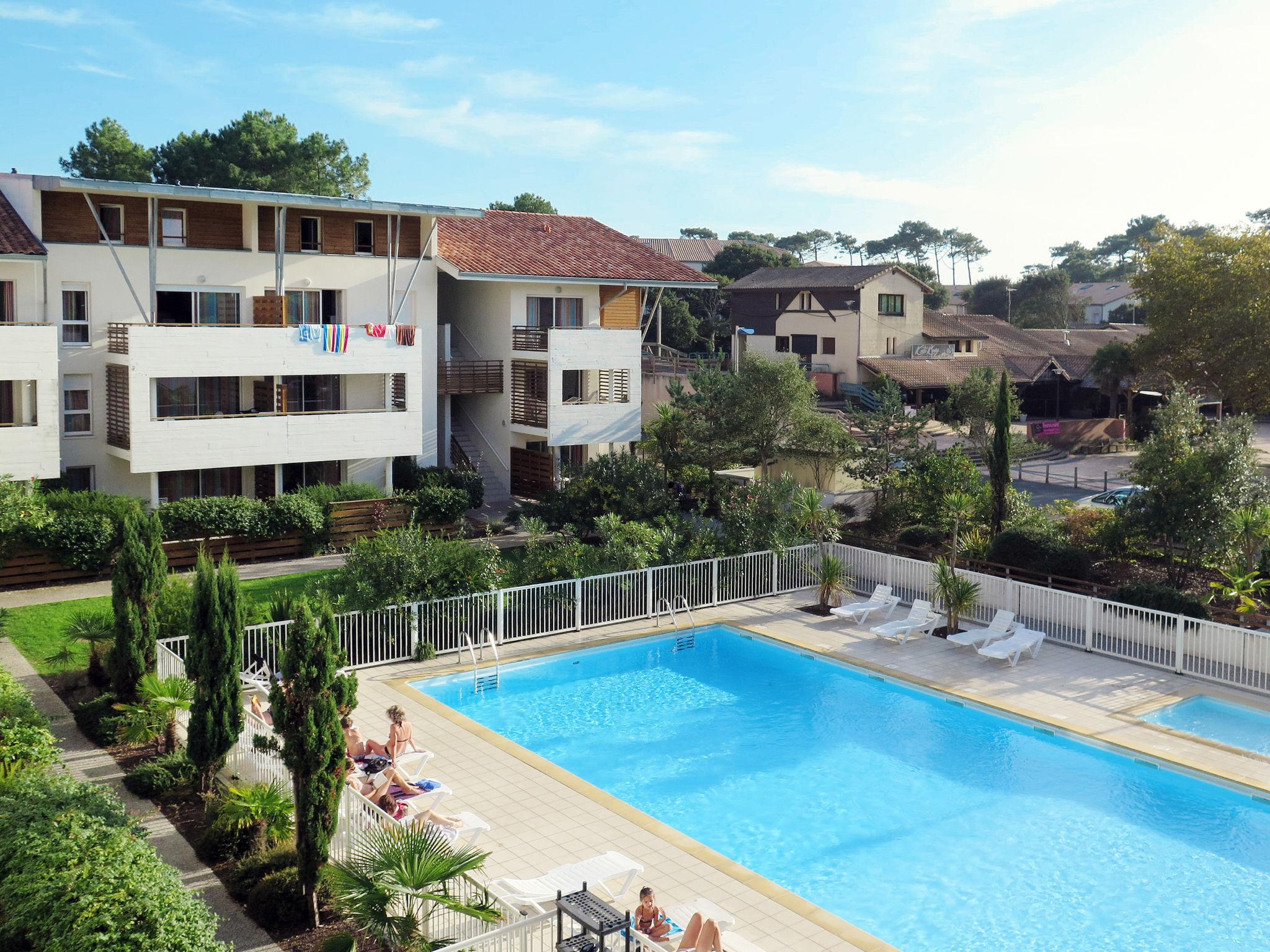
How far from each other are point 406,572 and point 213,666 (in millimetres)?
6505

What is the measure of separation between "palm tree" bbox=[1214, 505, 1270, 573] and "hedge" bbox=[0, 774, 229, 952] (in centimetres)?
1925

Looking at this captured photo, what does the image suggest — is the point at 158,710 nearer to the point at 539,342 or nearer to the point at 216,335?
the point at 216,335

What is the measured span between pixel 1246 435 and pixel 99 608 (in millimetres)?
22783

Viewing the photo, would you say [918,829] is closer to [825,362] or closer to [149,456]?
[149,456]

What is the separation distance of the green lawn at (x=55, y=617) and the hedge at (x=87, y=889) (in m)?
9.76

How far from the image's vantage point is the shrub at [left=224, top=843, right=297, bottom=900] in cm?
1234

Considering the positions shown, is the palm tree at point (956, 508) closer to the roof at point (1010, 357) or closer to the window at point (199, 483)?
the window at point (199, 483)

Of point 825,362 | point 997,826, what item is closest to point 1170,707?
point 997,826

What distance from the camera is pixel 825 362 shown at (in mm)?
61125

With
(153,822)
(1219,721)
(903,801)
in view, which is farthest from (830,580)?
(153,822)

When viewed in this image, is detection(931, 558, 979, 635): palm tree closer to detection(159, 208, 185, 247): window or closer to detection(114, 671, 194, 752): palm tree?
detection(114, 671, 194, 752): palm tree

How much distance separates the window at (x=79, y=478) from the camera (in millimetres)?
28438

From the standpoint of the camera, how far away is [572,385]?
1430 inches

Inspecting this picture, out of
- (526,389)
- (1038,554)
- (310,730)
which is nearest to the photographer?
(310,730)
